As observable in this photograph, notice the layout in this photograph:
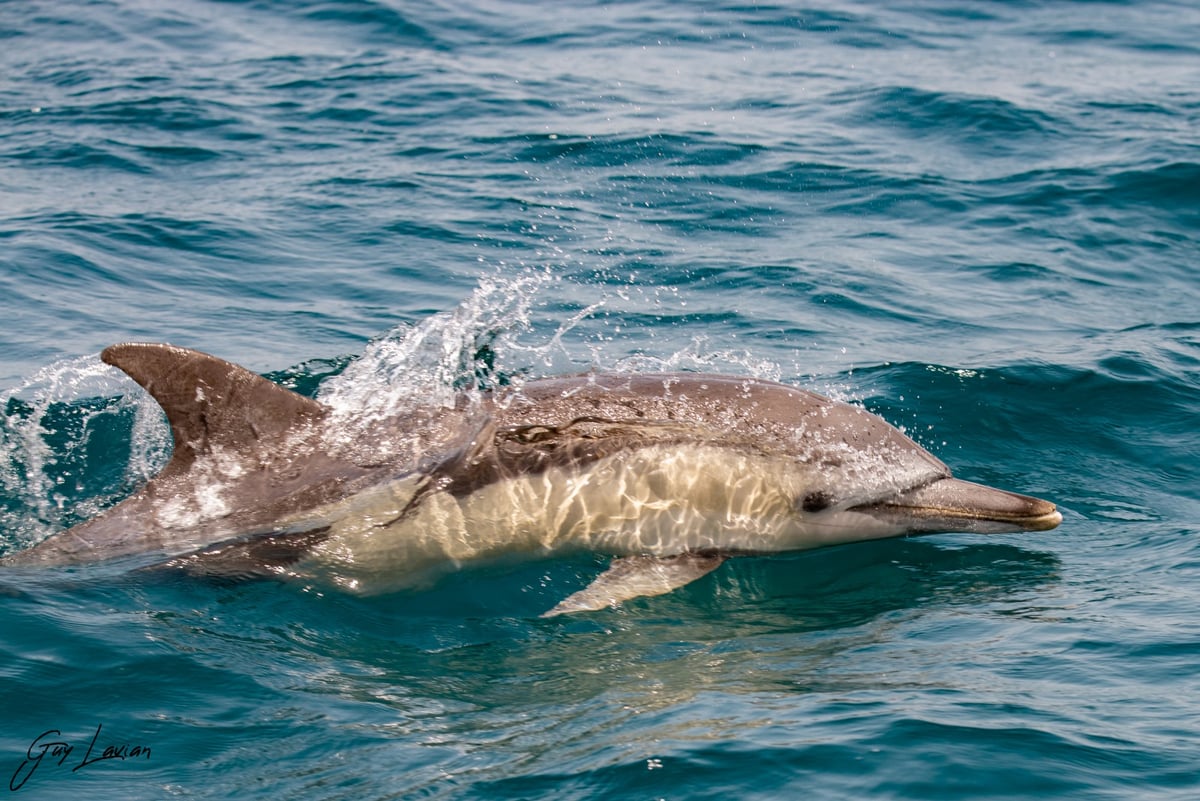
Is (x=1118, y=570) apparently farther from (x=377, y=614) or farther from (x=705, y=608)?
(x=377, y=614)

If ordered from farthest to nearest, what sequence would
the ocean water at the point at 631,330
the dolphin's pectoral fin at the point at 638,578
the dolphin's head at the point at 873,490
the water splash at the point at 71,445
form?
the water splash at the point at 71,445 < the dolphin's head at the point at 873,490 < the dolphin's pectoral fin at the point at 638,578 < the ocean water at the point at 631,330

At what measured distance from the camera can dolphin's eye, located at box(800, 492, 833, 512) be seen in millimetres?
8336

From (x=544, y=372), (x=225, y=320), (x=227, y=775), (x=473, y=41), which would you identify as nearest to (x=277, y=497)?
(x=227, y=775)

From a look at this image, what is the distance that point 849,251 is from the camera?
15617mm

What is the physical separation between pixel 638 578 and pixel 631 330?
525 centimetres

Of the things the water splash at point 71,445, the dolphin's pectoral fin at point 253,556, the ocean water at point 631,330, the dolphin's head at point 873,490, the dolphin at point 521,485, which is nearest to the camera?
the ocean water at point 631,330

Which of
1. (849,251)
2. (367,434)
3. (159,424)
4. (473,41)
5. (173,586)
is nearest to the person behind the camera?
(173,586)

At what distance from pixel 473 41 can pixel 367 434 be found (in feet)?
58.2

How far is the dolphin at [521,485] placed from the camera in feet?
26.1

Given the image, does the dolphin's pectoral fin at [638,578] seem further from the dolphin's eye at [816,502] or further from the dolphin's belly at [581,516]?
the dolphin's eye at [816,502]
